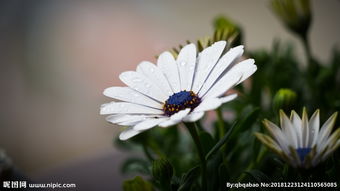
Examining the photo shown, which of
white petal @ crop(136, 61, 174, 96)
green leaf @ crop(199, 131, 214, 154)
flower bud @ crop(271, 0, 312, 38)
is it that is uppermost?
flower bud @ crop(271, 0, 312, 38)

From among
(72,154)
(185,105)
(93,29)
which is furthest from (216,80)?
(93,29)

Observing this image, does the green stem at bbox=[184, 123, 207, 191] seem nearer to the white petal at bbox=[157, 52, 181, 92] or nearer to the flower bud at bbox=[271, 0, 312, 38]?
the white petal at bbox=[157, 52, 181, 92]

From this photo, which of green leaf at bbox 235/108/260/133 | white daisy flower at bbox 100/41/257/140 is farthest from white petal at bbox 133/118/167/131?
green leaf at bbox 235/108/260/133

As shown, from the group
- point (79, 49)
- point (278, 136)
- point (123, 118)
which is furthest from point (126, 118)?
point (79, 49)

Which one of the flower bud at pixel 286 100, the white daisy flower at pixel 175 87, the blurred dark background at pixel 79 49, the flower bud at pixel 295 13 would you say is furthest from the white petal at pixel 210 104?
the blurred dark background at pixel 79 49

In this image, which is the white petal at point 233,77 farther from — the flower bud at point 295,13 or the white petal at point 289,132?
the flower bud at point 295,13

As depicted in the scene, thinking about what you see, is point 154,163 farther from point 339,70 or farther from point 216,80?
point 339,70

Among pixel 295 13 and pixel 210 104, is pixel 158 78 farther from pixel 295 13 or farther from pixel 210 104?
pixel 295 13
